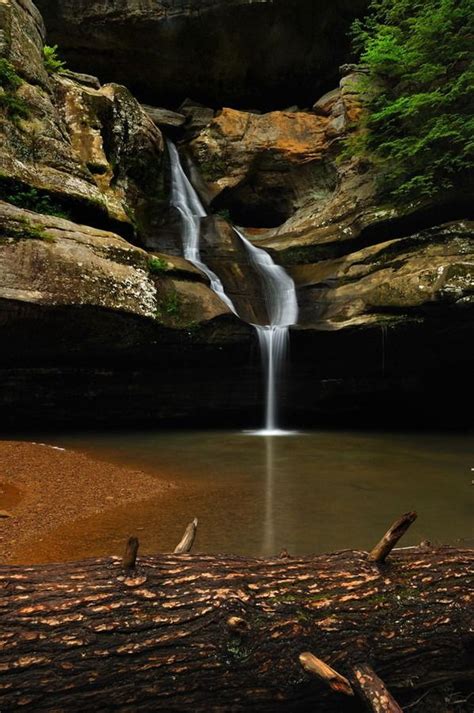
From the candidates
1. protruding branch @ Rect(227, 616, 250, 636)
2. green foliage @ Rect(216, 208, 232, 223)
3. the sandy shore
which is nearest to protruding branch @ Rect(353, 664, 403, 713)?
protruding branch @ Rect(227, 616, 250, 636)

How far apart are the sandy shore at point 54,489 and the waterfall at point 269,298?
217 inches

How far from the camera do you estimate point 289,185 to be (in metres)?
18.1

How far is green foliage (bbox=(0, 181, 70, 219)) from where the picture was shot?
980cm

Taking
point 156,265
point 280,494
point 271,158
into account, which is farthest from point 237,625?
point 271,158

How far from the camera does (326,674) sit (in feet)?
6.09

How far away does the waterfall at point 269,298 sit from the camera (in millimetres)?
12078

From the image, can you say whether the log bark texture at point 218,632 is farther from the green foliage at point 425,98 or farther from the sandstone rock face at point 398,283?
the green foliage at point 425,98

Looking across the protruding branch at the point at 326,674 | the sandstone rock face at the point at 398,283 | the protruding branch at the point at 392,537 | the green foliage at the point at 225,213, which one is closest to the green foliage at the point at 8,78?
the green foliage at the point at 225,213

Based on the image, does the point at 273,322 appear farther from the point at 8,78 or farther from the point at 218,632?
the point at 218,632

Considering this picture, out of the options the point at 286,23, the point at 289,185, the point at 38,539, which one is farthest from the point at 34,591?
the point at 286,23

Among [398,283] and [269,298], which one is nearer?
[398,283]

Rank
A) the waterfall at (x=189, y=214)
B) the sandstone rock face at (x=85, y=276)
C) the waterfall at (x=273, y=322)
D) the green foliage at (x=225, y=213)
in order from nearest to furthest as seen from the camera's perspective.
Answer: the sandstone rock face at (x=85, y=276) → the waterfall at (x=273, y=322) → the waterfall at (x=189, y=214) → the green foliage at (x=225, y=213)

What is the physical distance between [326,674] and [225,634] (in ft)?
1.44

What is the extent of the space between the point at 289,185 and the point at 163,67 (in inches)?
283
